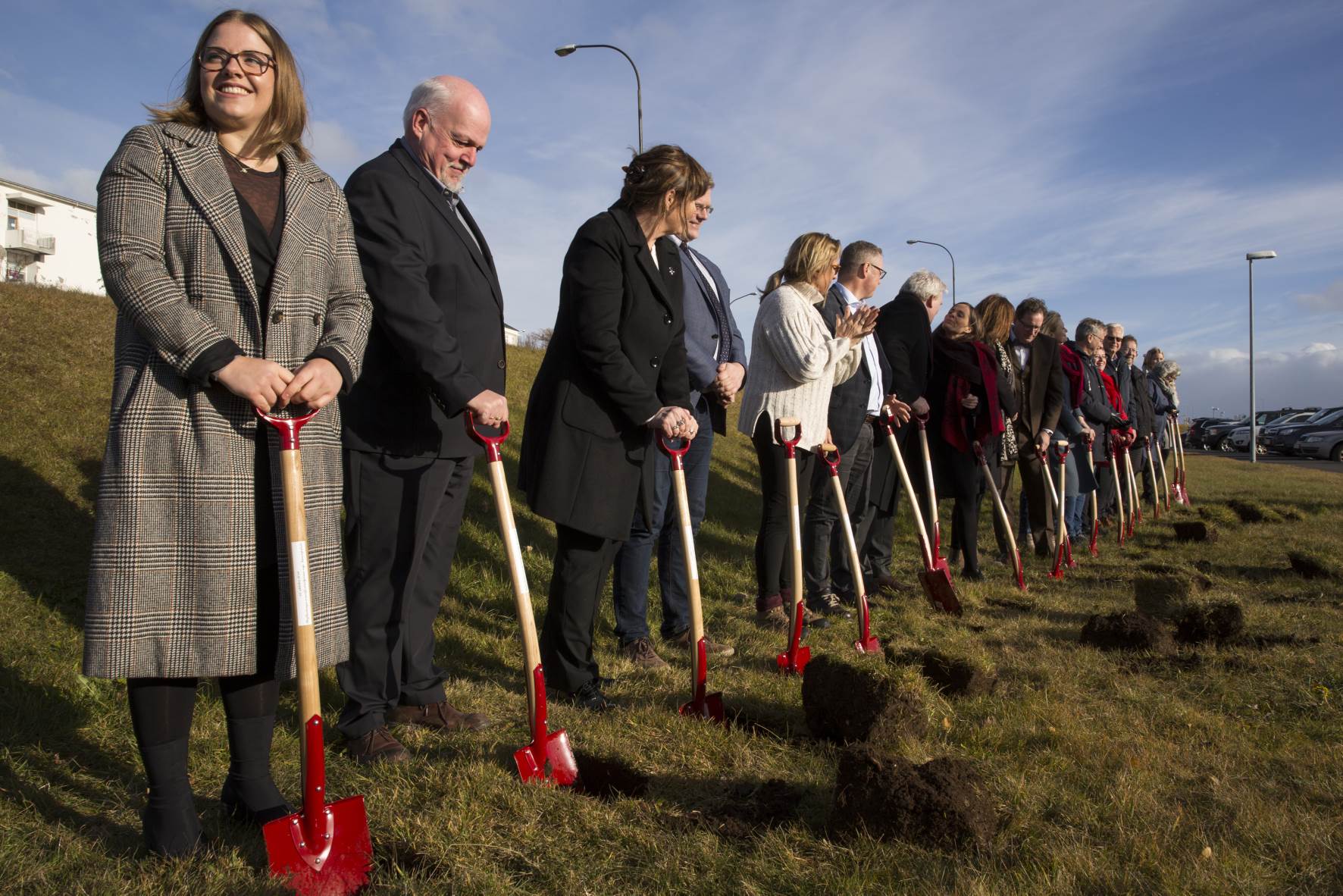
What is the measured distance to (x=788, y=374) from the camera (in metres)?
5.30

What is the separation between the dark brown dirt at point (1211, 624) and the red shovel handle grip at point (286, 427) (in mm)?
4705

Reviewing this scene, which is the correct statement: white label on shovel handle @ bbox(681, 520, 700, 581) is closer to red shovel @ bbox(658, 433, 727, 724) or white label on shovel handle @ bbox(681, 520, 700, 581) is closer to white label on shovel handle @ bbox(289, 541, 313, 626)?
red shovel @ bbox(658, 433, 727, 724)

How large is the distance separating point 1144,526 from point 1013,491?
2.70 m

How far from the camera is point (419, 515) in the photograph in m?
3.40

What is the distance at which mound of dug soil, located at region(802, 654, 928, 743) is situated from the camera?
11.1 feet

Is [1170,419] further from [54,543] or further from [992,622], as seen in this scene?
[54,543]

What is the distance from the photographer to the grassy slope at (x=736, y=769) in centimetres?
249

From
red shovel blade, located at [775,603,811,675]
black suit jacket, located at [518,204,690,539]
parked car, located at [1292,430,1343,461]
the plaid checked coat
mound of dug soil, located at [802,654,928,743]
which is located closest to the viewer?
the plaid checked coat

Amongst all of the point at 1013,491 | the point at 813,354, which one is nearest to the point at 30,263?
the point at 1013,491

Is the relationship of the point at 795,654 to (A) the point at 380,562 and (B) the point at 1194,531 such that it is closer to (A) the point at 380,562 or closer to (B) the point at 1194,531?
(A) the point at 380,562

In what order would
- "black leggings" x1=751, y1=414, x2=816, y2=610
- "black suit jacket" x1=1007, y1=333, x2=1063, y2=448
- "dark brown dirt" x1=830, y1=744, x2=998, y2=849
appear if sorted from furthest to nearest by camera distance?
"black suit jacket" x1=1007, y1=333, x2=1063, y2=448
"black leggings" x1=751, y1=414, x2=816, y2=610
"dark brown dirt" x1=830, y1=744, x2=998, y2=849

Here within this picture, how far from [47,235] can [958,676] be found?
6640 cm

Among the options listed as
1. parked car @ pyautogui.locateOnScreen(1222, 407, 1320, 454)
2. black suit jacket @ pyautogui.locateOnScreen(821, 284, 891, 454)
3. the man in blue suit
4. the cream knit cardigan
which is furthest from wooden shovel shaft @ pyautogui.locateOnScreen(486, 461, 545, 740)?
parked car @ pyautogui.locateOnScreen(1222, 407, 1320, 454)

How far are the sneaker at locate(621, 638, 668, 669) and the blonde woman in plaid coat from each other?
2.09 meters
